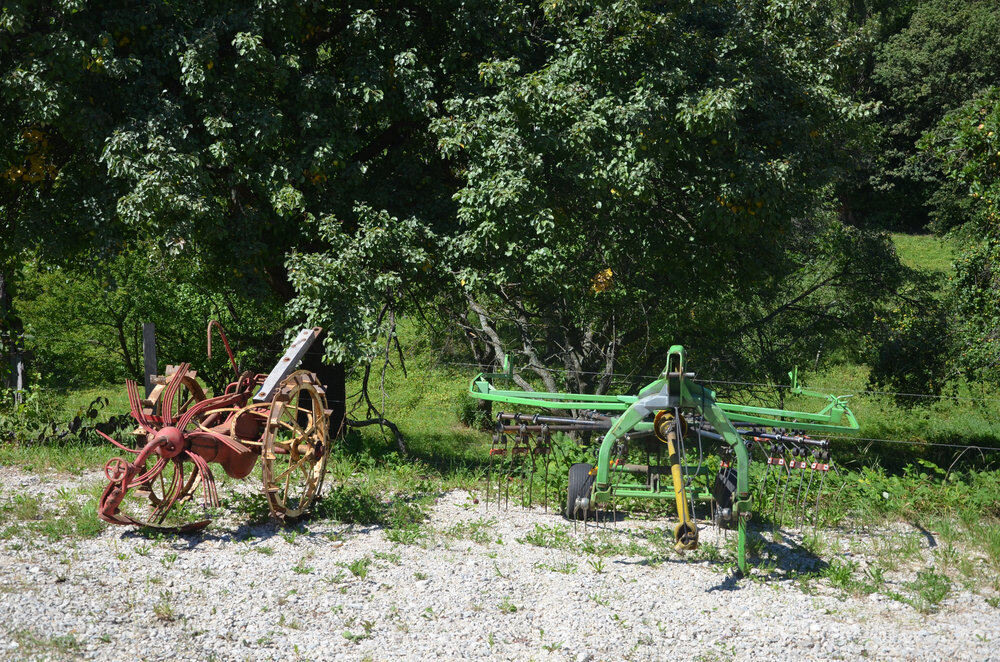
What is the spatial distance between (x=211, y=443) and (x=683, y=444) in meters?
3.90

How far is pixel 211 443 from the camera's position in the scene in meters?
7.58

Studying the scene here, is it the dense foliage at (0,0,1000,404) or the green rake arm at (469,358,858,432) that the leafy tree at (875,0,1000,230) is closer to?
the dense foliage at (0,0,1000,404)

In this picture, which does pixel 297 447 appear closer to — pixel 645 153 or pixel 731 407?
pixel 731 407

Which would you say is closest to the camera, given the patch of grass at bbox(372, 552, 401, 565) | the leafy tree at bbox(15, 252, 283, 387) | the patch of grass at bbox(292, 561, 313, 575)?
the patch of grass at bbox(292, 561, 313, 575)

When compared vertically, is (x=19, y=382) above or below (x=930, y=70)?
below

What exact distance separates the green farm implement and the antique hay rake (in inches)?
64.8

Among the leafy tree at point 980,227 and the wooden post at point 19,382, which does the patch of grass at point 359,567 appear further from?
the leafy tree at point 980,227

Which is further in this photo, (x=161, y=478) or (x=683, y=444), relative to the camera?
(x=161, y=478)

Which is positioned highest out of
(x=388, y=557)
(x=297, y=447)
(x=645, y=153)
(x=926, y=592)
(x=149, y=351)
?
(x=645, y=153)

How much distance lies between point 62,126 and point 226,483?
410 cm

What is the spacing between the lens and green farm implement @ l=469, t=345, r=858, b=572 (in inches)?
275

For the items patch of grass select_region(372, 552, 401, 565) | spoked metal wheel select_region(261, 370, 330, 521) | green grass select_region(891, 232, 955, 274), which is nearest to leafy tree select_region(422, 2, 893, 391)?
spoked metal wheel select_region(261, 370, 330, 521)

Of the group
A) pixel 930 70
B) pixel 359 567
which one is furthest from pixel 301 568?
pixel 930 70

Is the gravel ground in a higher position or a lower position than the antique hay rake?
lower
